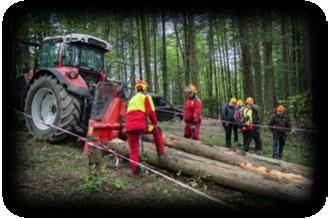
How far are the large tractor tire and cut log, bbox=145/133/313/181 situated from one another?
1.26 meters

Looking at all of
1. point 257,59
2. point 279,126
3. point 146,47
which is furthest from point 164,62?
point 279,126

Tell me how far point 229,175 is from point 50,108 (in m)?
3.31

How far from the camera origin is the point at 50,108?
20.5ft

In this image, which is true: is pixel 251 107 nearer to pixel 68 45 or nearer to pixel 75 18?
pixel 68 45

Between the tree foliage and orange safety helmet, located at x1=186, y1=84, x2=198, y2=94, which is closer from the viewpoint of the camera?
the tree foliage

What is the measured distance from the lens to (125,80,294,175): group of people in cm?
504

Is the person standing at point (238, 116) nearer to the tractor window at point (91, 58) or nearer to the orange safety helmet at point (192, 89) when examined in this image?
the orange safety helmet at point (192, 89)

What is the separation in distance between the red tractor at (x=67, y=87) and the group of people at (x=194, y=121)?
100 centimetres

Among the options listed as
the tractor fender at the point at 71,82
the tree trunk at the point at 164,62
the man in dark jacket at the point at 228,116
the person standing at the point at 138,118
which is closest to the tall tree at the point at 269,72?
the man in dark jacket at the point at 228,116

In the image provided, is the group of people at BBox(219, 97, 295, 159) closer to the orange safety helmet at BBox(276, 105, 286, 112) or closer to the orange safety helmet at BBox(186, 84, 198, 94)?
the orange safety helmet at BBox(276, 105, 286, 112)

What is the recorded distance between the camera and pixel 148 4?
13.8 feet

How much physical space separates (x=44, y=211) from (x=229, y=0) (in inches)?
117

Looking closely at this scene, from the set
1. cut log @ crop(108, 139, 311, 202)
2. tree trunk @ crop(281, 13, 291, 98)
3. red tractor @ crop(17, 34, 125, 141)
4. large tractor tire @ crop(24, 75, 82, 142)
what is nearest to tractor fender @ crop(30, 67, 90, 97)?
red tractor @ crop(17, 34, 125, 141)

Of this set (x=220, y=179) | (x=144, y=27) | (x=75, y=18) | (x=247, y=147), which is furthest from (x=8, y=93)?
(x=247, y=147)
